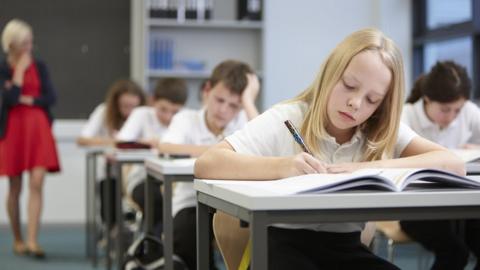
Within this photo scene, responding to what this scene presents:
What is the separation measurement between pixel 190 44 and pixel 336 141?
4657mm

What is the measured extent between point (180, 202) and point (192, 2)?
11.8 ft

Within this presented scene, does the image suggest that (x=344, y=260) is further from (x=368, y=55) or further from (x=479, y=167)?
(x=479, y=167)

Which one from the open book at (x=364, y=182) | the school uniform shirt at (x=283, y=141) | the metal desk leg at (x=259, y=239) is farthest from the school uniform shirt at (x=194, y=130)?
the metal desk leg at (x=259, y=239)

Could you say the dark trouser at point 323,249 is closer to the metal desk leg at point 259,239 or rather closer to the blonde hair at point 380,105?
the blonde hair at point 380,105

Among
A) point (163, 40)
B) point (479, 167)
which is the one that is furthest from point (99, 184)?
point (479, 167)

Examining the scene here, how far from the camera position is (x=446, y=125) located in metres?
3.53

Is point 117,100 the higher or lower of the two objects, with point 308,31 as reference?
lower

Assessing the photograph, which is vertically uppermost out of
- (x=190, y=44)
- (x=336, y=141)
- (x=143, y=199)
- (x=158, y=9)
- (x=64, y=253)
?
(x=158, y=9)

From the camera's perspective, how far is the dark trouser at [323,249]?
5.84 feet

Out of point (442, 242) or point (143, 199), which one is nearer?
point (442, 242)

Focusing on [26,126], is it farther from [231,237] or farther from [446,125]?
[231,237]

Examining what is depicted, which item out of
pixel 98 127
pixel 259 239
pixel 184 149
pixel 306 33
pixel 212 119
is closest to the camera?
pixel 259 239

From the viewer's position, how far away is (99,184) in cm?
559

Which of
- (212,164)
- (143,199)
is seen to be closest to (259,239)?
(212,164)
